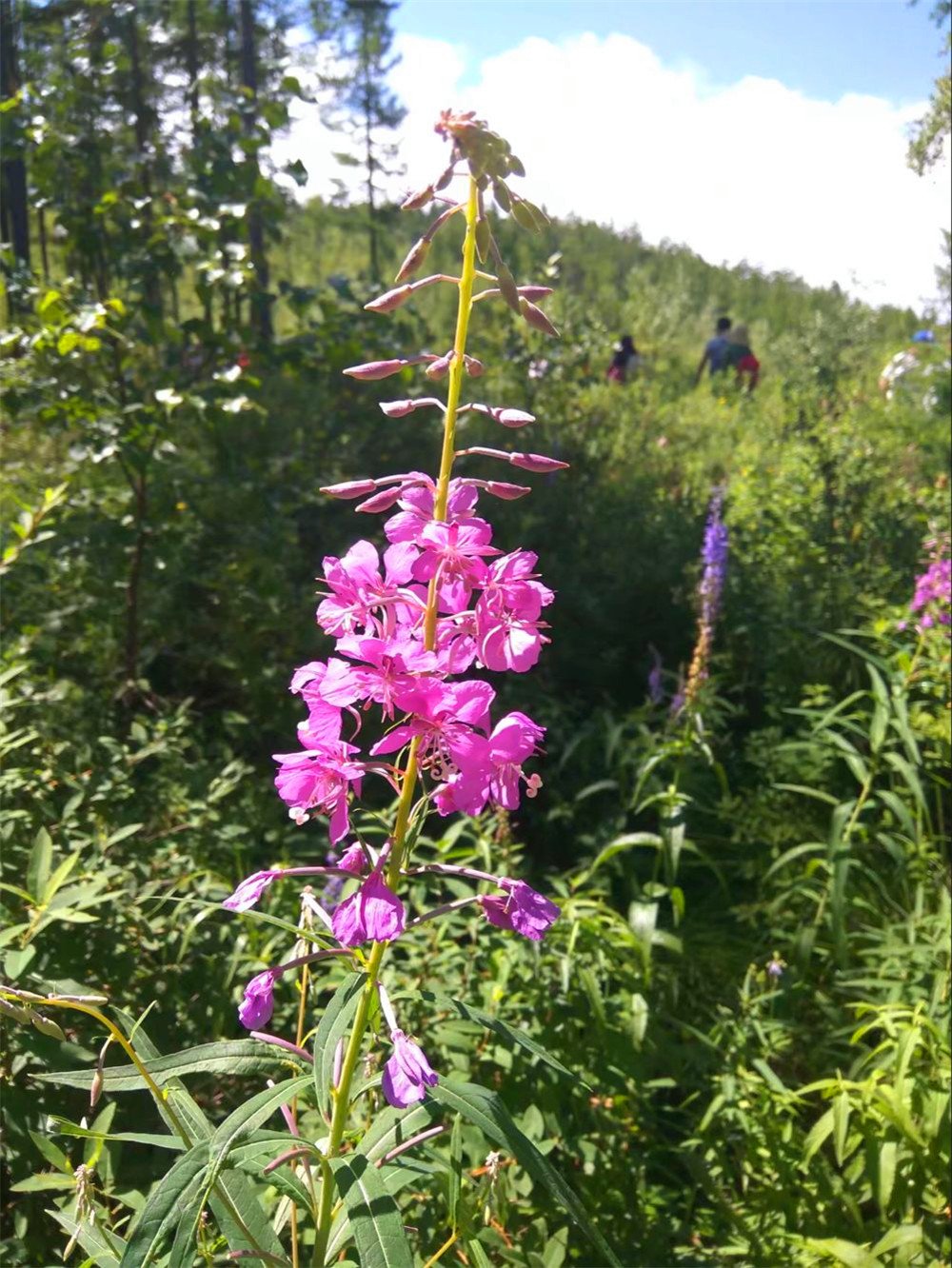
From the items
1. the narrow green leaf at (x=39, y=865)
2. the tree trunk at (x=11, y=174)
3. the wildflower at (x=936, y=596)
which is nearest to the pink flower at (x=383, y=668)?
the narrow green leaf at (x=39, y=865)

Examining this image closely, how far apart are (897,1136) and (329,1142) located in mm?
1733

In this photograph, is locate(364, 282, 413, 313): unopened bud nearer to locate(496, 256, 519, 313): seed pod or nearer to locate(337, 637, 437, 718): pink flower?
locate(496, 256, 519, 313): seed pod

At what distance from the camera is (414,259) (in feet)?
4.87

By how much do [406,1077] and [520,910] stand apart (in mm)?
278

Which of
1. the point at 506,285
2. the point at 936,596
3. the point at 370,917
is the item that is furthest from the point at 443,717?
the point at 936,596

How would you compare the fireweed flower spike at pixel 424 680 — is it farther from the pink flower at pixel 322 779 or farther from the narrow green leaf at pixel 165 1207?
the narrow green leaf at pixel 165 1207

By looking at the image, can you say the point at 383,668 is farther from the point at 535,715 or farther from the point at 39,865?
the point at 535,715

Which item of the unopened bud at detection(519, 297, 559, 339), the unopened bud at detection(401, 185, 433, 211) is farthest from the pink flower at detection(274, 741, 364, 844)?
the unopened bud at detection(401, 185, 433, 211)

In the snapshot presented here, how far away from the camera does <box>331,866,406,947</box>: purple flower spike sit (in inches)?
48.8

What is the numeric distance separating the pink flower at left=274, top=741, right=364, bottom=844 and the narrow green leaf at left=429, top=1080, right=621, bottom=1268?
368 millimetres

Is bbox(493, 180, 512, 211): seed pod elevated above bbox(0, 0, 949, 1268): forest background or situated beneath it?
elevated above

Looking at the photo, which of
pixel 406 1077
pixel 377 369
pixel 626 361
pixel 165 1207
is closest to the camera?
pixel 165 1207

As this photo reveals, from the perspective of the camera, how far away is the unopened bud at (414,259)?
144 centimetres

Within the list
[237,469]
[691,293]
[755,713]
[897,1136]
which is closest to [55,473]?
[237,469]
